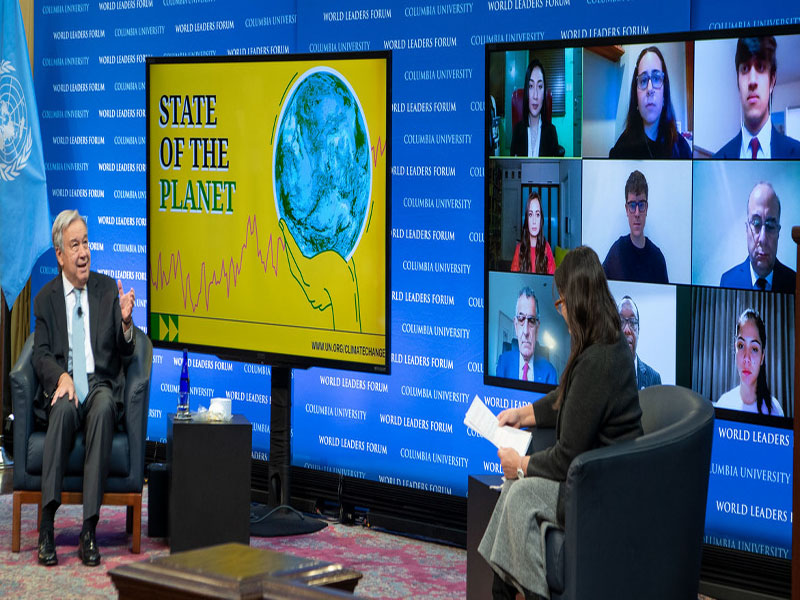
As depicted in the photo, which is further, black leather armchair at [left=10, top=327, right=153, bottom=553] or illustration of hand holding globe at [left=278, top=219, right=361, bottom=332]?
illustration of hand holding globe at [left=278, top=219, right=361, bottom=332]

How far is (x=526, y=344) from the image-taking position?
4.91 m

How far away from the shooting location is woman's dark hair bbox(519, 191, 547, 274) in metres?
4.85

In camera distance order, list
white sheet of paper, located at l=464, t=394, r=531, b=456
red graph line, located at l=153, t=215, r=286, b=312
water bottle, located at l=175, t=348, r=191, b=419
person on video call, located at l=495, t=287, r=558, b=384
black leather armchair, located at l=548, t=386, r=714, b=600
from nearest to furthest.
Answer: black leather armchair, located at l=548, t=386, r=714, b=600 → white sheet of paper, located at l=464, t=394, r=531, b=456 → person on video call, located at l=495, t=287, r=558, b=384 → water bottle, located at l=175, t=348, r=191, b=419 → red graph line, located at l=153, t=215, r=286, b=312

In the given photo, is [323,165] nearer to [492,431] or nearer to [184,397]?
[184,397]

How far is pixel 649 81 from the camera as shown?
4.52 metres

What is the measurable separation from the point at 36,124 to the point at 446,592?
12.5 feet

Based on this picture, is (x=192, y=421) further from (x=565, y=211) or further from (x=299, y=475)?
(x=565, y=211)

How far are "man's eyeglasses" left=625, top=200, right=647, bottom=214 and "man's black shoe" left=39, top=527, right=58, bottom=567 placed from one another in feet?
9.15

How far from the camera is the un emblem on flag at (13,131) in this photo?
271 inches

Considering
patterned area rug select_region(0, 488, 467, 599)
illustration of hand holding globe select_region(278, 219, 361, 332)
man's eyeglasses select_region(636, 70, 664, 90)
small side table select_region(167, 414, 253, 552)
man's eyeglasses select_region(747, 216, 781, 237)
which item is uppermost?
man's eyeglasses select_region(636, 70, 664, 90)

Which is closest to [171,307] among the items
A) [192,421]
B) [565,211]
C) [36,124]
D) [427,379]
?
[192,421]

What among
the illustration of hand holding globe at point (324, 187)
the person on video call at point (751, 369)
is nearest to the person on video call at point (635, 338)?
the person on video call at point (751, 369)

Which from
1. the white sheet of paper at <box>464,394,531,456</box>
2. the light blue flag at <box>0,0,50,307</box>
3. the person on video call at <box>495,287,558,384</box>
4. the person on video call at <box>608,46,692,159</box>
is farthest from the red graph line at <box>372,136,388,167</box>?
the light blue flag at <box>0,0,50,307</box>

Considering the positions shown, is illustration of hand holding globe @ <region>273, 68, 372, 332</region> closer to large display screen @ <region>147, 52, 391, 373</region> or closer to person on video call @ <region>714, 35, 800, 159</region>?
large display screen @ <region>147, 52, 391, 373</region>
